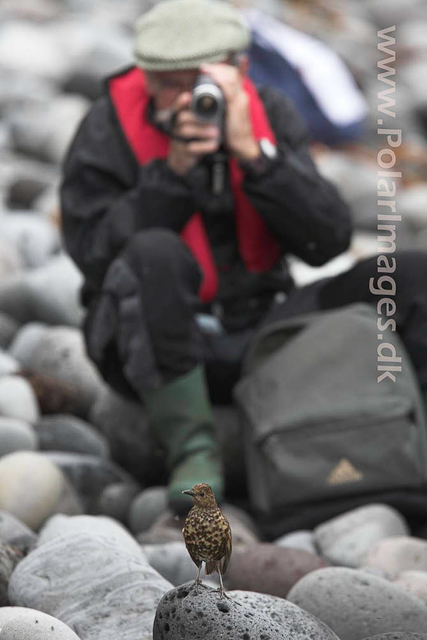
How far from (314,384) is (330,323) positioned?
201 millimetres

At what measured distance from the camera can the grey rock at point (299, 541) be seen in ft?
9.52

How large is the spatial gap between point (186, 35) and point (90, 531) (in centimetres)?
160

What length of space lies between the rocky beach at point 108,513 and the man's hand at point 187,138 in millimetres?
802

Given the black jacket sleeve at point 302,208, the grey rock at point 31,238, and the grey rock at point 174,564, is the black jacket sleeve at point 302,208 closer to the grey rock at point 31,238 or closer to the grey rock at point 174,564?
the grey rock at point 174,564

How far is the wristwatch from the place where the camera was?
3260 mm

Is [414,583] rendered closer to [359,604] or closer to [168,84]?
[359,604]

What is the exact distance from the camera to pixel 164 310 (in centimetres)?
304

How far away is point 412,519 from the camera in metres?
3.09

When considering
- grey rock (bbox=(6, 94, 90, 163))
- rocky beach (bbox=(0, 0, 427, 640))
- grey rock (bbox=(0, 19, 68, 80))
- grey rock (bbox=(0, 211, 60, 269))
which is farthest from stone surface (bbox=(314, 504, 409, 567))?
grey rock (bbox=(0, 19, 68, 80))

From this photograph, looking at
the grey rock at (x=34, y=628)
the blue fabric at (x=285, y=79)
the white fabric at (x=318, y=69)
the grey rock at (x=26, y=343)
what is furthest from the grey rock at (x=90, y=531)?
the white fabric at (x=318, y=69)

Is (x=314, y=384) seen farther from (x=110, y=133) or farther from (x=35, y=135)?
(x=35, y=135)

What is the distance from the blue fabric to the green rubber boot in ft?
12.5

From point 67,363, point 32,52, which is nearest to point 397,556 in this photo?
point 67,363

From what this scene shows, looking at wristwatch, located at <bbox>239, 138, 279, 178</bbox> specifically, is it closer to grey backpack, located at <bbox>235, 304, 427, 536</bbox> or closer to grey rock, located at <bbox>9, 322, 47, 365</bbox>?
grey backpack, located at <bbox>235, 304, 427, 536</bbox>
